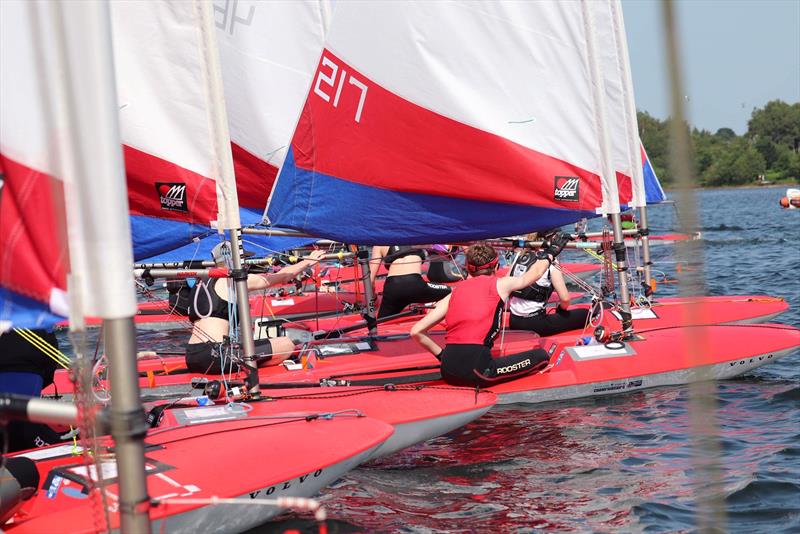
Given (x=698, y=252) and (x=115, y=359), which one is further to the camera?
(x=115, y=359)

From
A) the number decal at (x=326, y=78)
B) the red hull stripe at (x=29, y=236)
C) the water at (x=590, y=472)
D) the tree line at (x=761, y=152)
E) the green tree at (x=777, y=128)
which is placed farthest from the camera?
the green tree at (x=777, y=128)

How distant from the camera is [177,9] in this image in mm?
6820

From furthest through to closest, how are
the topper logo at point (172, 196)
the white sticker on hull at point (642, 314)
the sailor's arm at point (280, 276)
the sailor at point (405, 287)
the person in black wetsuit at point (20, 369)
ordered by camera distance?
the sailor at point (405, 287) → the white sticker on hull at point (642, 314) → the sailor's arm at point (280, 276) → the topper logo at point (172, 196) → the person in black wetsuit at point (20, 369)

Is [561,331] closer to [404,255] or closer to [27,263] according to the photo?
[404,255]

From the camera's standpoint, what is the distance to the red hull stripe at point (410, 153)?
296 inches

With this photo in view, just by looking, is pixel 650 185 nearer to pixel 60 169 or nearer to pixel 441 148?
pixel 441 148

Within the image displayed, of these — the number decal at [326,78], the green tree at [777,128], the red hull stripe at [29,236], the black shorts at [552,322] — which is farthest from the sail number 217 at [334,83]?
the green tree at [777,128]

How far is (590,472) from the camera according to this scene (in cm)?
620

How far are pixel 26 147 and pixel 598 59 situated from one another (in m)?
5.58

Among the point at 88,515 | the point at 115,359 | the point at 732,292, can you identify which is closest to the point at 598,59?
the point at 88,515

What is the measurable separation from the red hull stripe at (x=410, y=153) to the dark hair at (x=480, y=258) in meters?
0.41

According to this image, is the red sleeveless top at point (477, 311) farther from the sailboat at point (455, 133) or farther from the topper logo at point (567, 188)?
the topper logo at point (567, 188)

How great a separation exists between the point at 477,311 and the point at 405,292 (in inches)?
147

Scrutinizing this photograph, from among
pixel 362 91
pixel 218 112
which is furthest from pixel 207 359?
pixel 362 91
